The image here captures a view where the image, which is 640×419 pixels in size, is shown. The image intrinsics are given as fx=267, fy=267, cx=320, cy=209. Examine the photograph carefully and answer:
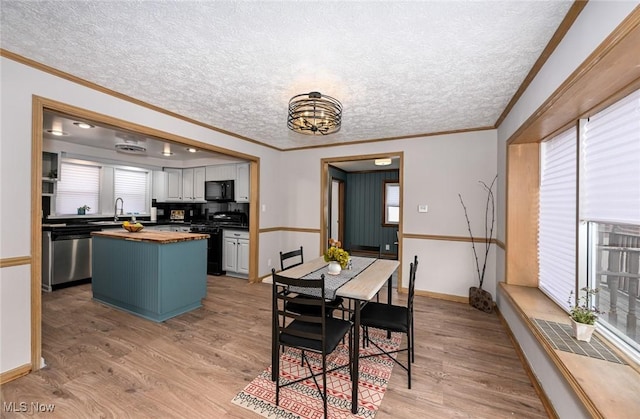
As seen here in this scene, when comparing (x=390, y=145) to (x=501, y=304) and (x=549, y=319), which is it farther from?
(x=549, y=319)

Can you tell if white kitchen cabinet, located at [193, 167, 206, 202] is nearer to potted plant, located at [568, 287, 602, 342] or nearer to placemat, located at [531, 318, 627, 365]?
placemat, located at [531, 318, 627, 365]

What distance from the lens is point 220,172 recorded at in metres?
5.66

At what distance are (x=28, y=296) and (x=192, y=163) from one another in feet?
14.5

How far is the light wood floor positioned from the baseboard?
44 mm

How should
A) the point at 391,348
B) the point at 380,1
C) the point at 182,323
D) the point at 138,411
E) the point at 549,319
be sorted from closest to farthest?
the point at 380,1, the point at 138,411, the point at 549,319, the point at 391,348, the point at 182,323

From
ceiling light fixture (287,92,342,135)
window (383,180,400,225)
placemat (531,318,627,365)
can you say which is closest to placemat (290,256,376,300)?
ceiling light fixture (287,92,342,135)

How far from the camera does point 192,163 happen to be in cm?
614

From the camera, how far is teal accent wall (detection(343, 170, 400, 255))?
23.9 ft

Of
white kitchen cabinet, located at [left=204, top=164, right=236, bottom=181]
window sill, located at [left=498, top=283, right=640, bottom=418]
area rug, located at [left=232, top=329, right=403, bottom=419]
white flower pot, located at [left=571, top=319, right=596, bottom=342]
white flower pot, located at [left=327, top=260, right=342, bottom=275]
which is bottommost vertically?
area rug, located at [left=232, top=329, right=403, bottom=419]

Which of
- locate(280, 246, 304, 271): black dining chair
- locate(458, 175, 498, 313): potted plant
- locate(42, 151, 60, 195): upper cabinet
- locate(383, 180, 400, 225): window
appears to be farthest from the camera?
locate(383, 180, 400, 225): window

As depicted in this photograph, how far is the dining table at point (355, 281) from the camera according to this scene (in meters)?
1.79

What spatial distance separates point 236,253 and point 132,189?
9.71ft

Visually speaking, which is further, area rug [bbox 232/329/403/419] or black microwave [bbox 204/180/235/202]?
black microwave [bbox 204/180/235/202]

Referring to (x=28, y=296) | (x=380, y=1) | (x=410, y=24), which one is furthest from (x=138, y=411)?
(x=410, y=24)
